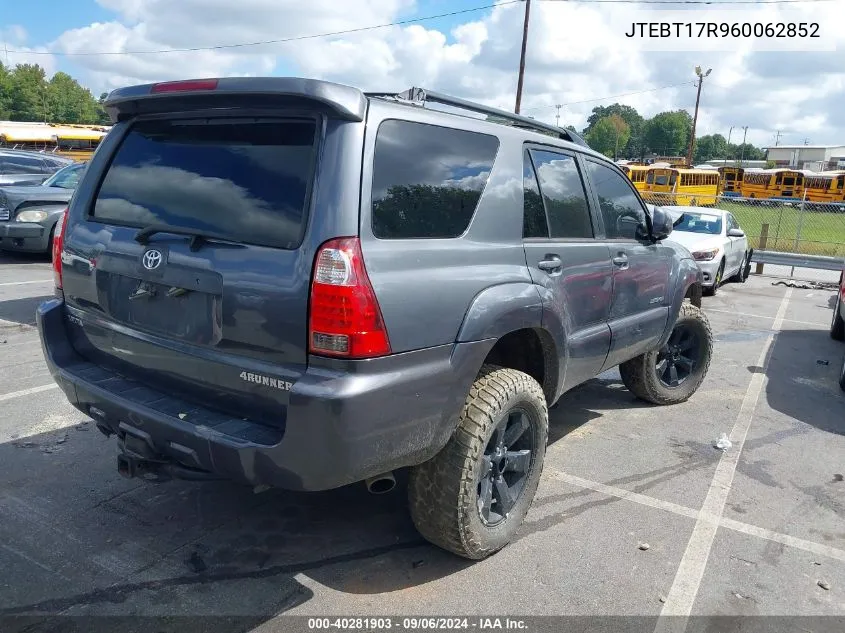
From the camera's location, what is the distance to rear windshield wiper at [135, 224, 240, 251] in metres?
2.67

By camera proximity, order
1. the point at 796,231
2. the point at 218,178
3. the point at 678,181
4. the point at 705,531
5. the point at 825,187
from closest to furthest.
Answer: the point at 218,178 → the point at 705,531 → the point at 796,231 → the point at 678,181 → the point at 825,187

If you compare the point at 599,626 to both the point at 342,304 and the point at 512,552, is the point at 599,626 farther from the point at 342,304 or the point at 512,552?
the point at 342,304

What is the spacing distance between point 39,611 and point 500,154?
9.10ft

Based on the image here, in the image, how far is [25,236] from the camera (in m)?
10.6

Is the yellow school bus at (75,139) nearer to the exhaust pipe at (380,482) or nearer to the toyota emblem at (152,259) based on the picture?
the toyota emblem at (152,259)

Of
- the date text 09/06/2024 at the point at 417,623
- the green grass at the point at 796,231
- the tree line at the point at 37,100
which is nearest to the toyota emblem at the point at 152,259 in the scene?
the date text 09/06/2024 at the point at 417,623

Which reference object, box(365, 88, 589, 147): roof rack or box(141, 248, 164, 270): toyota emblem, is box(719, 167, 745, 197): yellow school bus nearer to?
box(365, 88, 589, 147): roof rack

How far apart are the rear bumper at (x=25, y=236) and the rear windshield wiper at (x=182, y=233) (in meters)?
9.14

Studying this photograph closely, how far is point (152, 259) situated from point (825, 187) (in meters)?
48.6

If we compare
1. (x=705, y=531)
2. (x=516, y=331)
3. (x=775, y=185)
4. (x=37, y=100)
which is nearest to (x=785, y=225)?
(x=775, y=185)

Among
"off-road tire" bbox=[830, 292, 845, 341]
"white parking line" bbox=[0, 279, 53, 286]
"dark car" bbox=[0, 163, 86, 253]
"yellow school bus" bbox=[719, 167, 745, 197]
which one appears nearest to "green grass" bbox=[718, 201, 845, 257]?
"yellow school bus" bbox=[719, 167, 745, 197]

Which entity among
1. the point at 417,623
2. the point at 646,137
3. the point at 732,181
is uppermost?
the point at 646,137

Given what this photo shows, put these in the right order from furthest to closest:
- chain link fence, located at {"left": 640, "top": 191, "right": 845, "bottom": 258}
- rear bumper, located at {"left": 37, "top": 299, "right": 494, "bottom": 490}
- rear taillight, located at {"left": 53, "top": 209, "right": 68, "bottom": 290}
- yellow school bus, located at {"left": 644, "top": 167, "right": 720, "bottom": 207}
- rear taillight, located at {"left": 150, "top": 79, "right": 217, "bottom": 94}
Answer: yellow school bus, located at {"left": 644, "top": 167, "right": 720, "bottom": 207}
chain link fence, located at {"left": 640, "top": 191, "right": 845, "bottom": 258}
rear taillight, located at {"left": 53, "top": 209, "right": 68, "bottom": 290}
rear taillight, located at {"left": 150, "top": 79, "right": 217, "bottom": 94}
rear bumper, located at {"left": 37, "top": 299, "right": 494, "bottom": 490}

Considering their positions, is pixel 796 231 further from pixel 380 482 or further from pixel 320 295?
pixel 320 295
